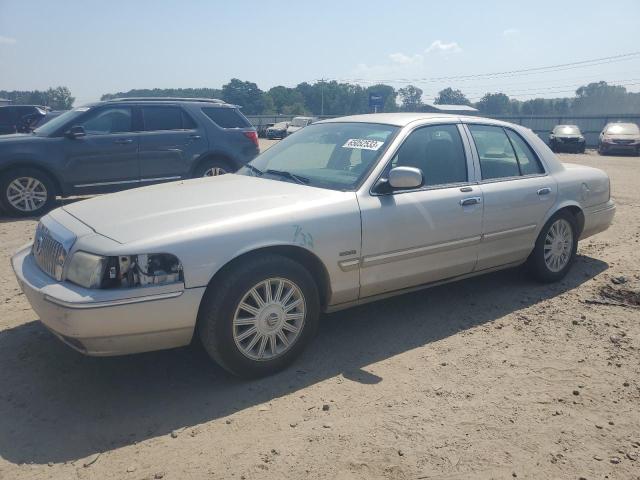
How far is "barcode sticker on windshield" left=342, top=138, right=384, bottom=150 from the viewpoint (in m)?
4.11

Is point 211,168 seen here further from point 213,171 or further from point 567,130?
point 567,130

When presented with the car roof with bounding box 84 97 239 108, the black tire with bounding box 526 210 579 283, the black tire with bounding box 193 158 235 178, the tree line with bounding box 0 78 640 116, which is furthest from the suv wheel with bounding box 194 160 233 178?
the tree line with bounding box 0 78 640 116

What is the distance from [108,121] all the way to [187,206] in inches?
231

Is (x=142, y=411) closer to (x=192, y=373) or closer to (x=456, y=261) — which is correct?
(x=192, y=373)

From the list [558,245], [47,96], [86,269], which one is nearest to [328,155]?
[86,269]

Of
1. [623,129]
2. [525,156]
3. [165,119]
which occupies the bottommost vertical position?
[525,156]

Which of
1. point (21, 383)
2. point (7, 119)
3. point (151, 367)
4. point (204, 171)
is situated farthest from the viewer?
point (7, 119)

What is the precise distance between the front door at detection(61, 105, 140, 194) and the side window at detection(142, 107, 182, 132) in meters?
0.26

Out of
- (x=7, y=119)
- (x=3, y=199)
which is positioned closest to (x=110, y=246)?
(x=3, y=199)

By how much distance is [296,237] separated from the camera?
3418 millimetres

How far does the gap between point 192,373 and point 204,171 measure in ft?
20.0

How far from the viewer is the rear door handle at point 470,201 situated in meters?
4.30

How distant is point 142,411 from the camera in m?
3.09

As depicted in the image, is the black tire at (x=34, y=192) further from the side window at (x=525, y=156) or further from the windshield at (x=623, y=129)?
the windshield at (x=623, y=129)
